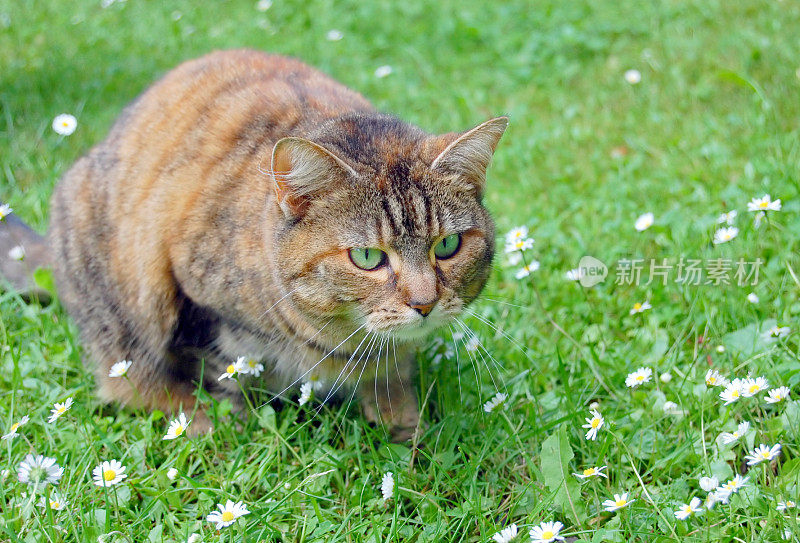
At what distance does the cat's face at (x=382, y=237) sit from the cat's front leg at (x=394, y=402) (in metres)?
0.42

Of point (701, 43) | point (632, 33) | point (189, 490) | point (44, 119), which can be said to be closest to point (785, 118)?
point (701, 43)

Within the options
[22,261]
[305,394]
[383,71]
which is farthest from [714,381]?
[383,71]

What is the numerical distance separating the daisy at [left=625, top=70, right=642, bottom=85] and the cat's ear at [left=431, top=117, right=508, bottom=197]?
2.74 meters

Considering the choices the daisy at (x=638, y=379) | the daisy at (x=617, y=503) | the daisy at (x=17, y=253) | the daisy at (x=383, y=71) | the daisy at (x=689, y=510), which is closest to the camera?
the daisy at (x=689, y=510)

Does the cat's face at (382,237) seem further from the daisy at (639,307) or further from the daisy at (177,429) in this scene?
the daisy at (639,307)

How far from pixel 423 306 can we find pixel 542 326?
1.07 m

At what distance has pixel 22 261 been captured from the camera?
3.25 m

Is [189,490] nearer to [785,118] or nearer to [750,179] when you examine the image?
[750,179]

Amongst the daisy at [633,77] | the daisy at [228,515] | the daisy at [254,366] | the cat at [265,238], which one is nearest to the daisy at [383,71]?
the daisy at [633,77]

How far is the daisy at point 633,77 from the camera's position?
15.5 feet

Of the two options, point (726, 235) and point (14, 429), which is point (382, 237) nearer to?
point (14, 429)

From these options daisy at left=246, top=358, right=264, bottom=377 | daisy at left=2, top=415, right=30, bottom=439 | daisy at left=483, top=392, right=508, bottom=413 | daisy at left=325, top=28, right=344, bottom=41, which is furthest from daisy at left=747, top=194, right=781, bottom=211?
daisy at left=325, top=28, right=344, bottom=41

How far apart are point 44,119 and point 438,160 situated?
335 cm

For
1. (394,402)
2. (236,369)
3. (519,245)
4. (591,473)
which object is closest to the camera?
(591,473)
